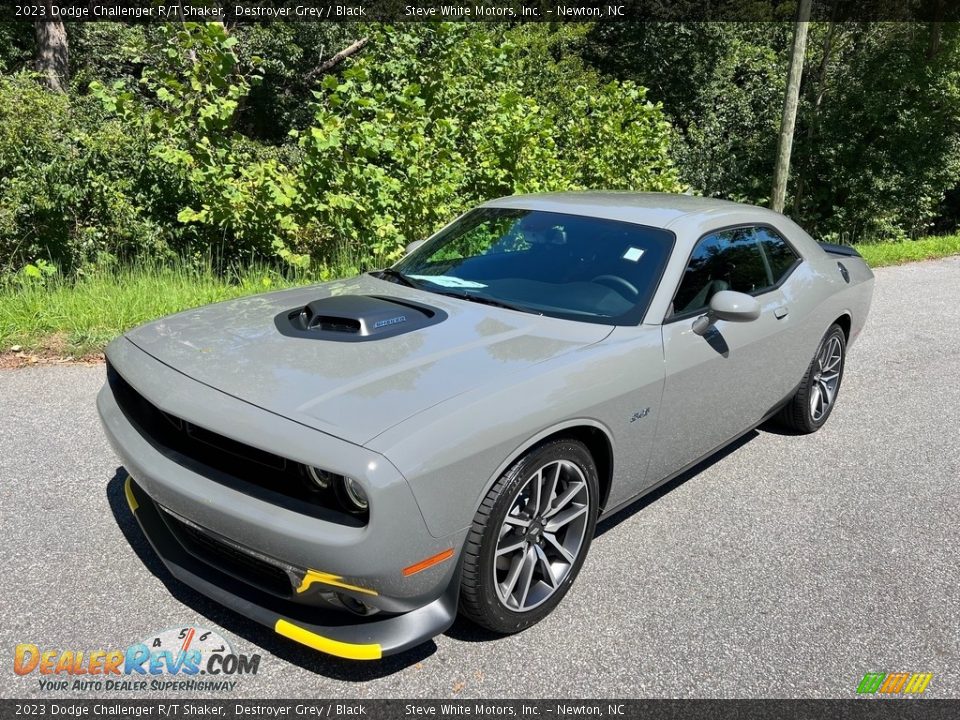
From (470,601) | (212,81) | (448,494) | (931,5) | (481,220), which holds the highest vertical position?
(931,5)

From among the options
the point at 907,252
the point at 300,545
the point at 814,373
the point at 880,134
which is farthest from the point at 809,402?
the point at 880,134

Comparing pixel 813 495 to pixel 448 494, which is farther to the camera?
pixel 813 495

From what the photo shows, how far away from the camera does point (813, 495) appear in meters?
4.02

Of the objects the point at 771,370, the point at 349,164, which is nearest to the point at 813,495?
the point at 771,370

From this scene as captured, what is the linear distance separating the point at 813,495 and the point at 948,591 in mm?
899

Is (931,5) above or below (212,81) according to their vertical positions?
above

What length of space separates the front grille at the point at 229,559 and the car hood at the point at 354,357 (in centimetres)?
50

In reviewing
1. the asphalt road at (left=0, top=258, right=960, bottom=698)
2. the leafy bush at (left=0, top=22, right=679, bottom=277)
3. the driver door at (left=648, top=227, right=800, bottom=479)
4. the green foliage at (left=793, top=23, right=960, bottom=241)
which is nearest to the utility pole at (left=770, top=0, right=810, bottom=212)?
the leafy bush at (left=0, top=22, right=679, bottom=277)

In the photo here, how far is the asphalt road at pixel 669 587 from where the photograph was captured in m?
2.59

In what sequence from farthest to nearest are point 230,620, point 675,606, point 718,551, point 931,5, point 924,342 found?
point 931,5, point 924,342, point 718,551, point 675,606, point 230,620

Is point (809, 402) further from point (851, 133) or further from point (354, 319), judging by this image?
point (851, 133)

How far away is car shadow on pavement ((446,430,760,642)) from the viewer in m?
2.79

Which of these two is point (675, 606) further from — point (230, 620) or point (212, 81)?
point (212, 81)

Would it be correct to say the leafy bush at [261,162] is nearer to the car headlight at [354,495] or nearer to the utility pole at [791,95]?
the car headlight at [354,495]
